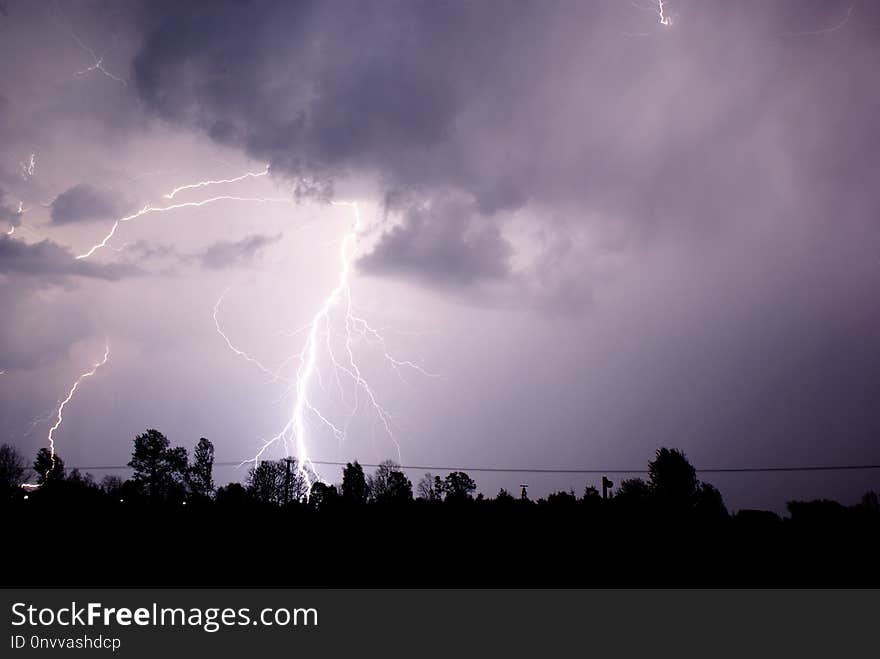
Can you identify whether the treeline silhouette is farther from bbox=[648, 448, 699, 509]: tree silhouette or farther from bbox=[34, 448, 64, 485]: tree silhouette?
bbox=[34, 448, 64, 485]: tree silhouette

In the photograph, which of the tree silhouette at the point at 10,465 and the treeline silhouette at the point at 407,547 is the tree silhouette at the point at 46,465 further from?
the treeline silhouette at the point at 407,547

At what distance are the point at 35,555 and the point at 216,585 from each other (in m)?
2.60

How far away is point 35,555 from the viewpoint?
6.33 meters

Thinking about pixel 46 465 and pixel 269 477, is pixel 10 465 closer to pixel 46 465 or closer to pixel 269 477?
pixel 46 465

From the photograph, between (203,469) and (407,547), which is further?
(203,469)

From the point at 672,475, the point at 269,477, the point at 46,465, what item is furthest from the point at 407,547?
the point at 46,465

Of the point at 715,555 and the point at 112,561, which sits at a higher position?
the point at 112,561

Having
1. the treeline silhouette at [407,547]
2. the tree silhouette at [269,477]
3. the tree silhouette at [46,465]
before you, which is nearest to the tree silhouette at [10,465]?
the tree silhouette at [46,465]

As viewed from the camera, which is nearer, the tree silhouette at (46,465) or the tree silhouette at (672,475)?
the tree silhouette at (672,475)
